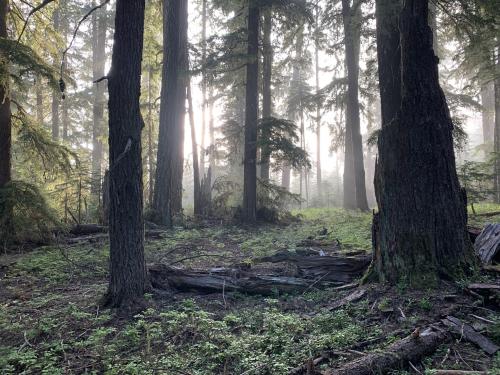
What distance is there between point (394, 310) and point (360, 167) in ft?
42.1

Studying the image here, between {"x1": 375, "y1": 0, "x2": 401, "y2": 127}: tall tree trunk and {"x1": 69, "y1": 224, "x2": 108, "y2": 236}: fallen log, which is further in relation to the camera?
{"x1": 69, "y1": 224, "x2": 108, "y2": 236}: fallen log

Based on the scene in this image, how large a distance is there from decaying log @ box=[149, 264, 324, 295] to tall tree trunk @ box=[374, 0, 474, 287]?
1385 mm

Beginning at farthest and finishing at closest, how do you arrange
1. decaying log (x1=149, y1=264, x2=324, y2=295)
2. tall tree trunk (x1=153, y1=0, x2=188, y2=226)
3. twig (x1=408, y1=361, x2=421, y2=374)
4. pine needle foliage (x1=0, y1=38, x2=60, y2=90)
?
1. tall tree trunk (x1=153, y1=0, x2=188, y2=226)
2. pine needle foliage (x1=0, y1=38, x2=60, y2=90)
3. decaying log (x1=149, y1=264, x2=324, y2=295)
4. twig (x1=408, y1=361, x2=421, y2=374)

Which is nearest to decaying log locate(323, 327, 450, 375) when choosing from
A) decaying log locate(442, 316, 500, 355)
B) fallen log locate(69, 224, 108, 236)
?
decaying log locate(442, 316, 500, 355)

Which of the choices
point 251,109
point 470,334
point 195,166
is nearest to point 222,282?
point 470,334

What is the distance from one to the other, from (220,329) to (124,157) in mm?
2626

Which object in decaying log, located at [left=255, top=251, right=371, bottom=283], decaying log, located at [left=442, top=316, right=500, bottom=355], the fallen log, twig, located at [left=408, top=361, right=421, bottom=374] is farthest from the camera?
the fallen log

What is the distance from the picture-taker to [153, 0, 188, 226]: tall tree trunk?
13.0m

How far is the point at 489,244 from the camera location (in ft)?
18.4

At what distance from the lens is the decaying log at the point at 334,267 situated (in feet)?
20.0

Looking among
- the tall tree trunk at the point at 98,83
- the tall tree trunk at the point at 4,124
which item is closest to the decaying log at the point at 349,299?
the tall tree trunk at the point at 4,124

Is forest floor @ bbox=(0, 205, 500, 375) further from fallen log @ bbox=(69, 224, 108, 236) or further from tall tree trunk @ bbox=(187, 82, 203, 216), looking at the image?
tall tree trunk @ bbox=(187, 82, 203, 216)

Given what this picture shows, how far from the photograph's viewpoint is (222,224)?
1380cm

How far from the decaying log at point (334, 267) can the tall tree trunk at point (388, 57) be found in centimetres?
224
